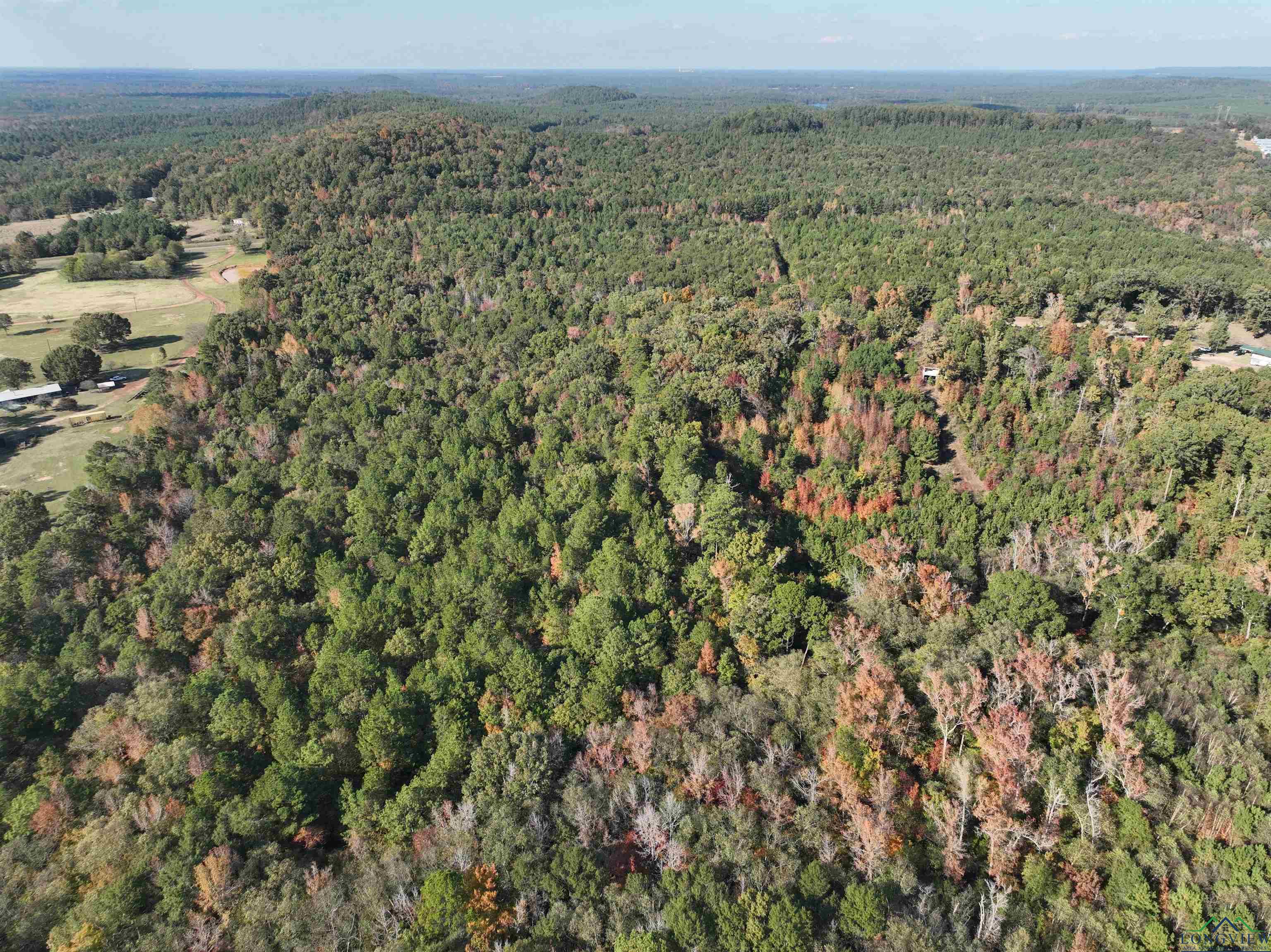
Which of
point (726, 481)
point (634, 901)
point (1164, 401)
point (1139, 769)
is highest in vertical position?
point (1164, 401)

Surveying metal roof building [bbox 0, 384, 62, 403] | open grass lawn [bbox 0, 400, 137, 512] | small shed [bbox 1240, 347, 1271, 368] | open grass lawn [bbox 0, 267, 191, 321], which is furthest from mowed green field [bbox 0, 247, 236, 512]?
small shed [bbox 1240, 347, 1271, 368]

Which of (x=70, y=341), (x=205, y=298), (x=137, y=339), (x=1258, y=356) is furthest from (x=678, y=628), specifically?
(x=205, y=298)

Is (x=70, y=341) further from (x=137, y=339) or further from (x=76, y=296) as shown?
(x=76, y=296)

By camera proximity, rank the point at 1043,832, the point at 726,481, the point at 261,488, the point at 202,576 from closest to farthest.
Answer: the point at 1043,832 < the point at 202,576 < the point at 726,481 < the point at 261,488

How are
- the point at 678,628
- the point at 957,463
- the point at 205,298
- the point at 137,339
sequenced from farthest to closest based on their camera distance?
the point at 205,298 < the point at 137,339 < the point at 957,463 < the point at 678,628

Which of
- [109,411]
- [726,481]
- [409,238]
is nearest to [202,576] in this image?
[726,481]

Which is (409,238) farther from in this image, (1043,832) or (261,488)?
(1043,832)

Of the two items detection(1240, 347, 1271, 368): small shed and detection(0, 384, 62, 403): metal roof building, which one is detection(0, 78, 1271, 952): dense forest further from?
detection(0, 384, 62, 403): metal roof building
